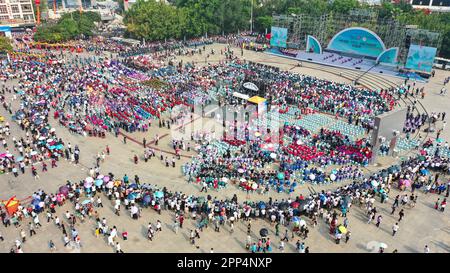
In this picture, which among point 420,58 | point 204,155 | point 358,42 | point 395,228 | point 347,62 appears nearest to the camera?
point 395,228

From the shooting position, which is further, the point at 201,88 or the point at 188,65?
the point at 188,65

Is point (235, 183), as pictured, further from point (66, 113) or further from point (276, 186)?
point (66, 113)

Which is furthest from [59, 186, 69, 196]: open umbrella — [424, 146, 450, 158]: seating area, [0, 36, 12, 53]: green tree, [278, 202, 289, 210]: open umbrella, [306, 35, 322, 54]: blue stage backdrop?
[306, 35, 322, 54]: blue stage backdrop

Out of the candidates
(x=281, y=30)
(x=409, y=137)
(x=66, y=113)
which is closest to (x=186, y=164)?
(x=66, y=113)

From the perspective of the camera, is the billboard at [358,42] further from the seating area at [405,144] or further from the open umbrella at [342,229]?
the open umbrella at [342,229]

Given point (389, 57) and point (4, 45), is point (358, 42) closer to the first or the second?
point (389, 57)

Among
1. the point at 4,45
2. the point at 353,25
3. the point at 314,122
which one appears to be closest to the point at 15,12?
the point at 4,45
